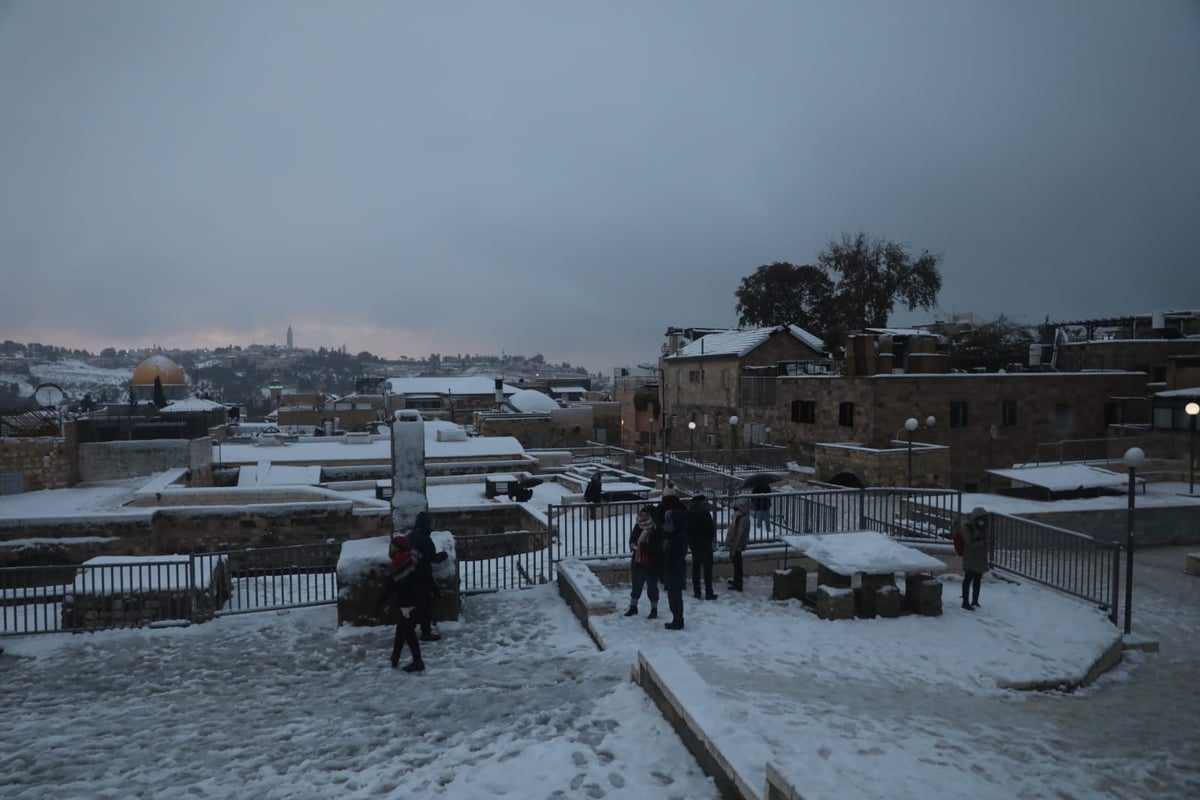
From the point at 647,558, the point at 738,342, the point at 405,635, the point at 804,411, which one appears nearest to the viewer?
the point at 405,635

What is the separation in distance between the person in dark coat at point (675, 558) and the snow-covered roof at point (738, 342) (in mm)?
27775

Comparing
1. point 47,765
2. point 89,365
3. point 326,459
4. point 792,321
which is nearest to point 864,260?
point 792,321

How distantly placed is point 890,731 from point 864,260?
130ft

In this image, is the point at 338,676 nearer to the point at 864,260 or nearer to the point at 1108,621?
the point at 1108,621

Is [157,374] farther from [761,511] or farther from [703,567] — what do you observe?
[703,567]

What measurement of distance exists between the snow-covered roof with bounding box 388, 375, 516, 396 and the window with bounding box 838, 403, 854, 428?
40.6 metres

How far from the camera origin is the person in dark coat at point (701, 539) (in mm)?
9523

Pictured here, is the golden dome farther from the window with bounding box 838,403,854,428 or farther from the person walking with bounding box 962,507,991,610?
the person walking with bounding box 962,507,991,610

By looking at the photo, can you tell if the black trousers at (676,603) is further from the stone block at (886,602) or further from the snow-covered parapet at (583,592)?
the stone block at (886,602)

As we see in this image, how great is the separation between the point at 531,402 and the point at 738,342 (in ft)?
74.1

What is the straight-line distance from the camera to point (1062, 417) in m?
27.9

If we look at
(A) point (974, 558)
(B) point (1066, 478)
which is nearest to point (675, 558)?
(A) point (974, 558)

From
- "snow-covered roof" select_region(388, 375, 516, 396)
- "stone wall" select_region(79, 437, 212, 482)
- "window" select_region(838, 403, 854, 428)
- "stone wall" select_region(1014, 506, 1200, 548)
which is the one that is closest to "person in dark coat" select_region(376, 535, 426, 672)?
"stone wall" select_region(1014, 506, 1200, 548)

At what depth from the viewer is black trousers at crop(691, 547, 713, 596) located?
981 cm
